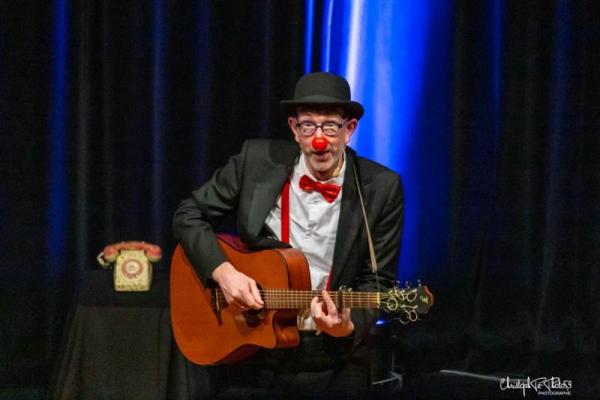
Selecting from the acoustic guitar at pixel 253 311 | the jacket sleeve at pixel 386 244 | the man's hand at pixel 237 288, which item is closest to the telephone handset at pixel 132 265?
the acoustic guitar at pixel 253 311

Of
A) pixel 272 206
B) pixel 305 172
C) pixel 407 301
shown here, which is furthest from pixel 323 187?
pixel 407 301

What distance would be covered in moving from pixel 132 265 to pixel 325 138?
1.14 metres

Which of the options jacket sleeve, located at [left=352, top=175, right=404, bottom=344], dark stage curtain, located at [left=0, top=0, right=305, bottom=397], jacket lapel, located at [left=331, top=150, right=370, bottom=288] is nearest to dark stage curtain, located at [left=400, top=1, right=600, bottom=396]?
dark stage curtain, located at [left=0, top=0, right=305, bottom=397]

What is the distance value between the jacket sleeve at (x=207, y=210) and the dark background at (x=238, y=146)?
101 cm

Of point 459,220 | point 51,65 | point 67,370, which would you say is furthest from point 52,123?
point 459,220

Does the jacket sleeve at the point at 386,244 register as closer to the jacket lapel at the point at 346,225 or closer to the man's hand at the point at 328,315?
the jacket lapel at the point at 346,225

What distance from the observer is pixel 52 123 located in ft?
14.5

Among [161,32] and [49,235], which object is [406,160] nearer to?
[161,32]

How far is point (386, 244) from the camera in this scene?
132 inches

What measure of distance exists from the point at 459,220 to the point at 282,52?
135 cm

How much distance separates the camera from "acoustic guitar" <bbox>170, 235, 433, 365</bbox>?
3.01 m

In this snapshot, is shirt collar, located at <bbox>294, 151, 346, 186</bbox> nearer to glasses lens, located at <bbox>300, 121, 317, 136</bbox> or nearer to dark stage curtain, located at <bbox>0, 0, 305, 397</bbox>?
glasses lens, located at <bbox>300, 121, 317, 136</bbox>

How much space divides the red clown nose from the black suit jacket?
227 mm

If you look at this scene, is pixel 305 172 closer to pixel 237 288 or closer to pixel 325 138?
pixel 325 138
